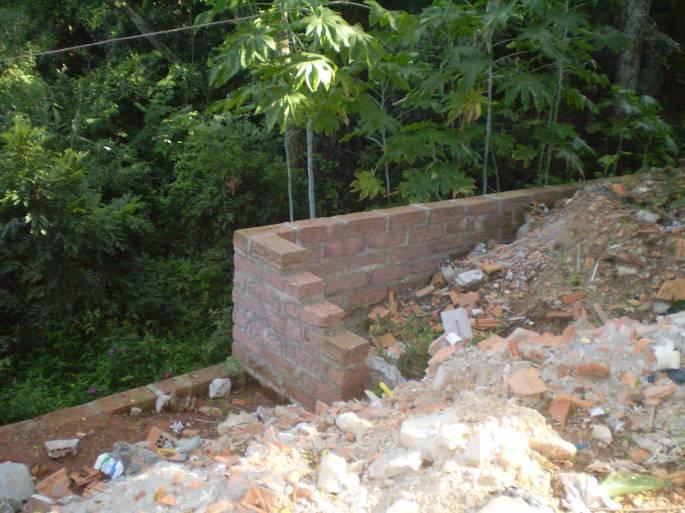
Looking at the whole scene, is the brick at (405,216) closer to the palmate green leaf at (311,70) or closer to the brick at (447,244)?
the brick at (447,244)

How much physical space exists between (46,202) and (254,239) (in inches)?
87.5

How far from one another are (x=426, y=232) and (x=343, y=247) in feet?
2.37

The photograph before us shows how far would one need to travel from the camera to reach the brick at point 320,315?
3703 mm

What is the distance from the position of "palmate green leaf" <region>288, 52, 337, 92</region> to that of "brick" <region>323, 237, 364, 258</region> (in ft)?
3.26

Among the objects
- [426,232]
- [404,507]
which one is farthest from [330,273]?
[404,507]

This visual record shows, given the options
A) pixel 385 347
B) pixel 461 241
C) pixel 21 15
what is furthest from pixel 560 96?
pixel 21 15

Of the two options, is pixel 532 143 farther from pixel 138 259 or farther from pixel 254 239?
pixel 138 259

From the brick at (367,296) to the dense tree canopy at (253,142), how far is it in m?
0.89

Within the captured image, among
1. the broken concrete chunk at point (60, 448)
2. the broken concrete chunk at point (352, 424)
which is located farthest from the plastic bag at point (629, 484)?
the broken concrete chunk at point (60, 448)

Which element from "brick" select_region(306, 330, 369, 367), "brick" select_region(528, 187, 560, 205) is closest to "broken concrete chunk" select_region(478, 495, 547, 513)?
"brick" select_region(306, 330, 369, 367)

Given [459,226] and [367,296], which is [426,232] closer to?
[459,226]

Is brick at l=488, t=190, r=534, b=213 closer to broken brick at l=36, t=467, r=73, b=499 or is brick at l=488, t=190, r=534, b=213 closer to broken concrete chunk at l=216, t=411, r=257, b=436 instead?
broken concrete chunk at l=216, t=411, r=257, b=436

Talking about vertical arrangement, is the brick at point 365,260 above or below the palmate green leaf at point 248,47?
below

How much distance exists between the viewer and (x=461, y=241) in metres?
5.07
